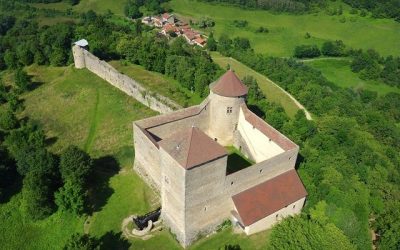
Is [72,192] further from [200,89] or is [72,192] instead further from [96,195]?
[200,89]

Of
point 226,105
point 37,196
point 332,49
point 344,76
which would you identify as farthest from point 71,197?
point 332,49

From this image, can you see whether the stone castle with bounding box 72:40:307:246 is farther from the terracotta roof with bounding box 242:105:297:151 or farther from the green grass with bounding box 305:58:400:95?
the green grass with bounding box 305:58:400:95

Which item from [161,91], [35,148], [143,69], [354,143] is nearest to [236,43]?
[143,69]

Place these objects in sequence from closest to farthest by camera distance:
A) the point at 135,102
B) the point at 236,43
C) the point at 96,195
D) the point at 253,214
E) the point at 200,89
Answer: the point at 253,214, the point at 96,195, the point at 135,102, the point at 200,89, the point at 236,43

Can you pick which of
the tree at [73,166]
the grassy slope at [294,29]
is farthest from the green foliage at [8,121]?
the grassy slope at [294,29]

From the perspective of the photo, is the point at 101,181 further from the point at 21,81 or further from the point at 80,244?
the point at 21,81

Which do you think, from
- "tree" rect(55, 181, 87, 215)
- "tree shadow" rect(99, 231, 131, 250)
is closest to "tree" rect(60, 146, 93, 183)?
"tree" rect(55, 181, 87, 215)
